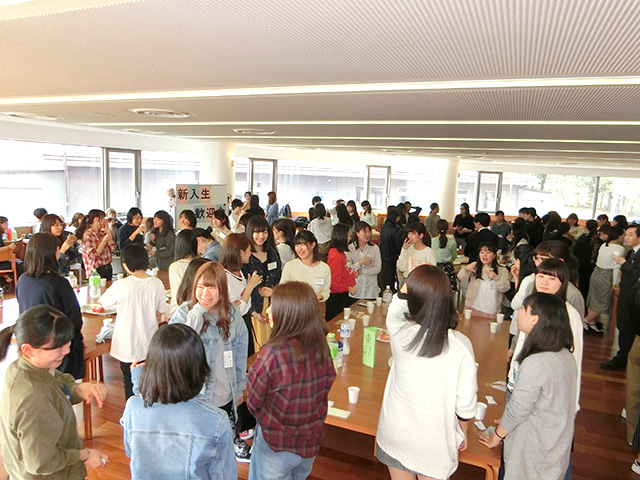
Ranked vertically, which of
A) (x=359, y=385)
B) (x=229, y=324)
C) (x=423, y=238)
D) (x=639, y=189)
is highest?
(x=639, y=189)

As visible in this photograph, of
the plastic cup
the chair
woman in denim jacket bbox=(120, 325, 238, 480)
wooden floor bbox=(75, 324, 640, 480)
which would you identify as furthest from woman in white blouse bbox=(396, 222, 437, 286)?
the chair

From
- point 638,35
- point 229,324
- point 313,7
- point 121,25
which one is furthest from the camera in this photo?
point 229,324

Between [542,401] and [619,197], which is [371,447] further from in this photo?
[619,197]

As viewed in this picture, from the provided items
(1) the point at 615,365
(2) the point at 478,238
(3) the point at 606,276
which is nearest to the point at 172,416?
(1) the point at 615,365

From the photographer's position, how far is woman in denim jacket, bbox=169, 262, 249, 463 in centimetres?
Result: 268

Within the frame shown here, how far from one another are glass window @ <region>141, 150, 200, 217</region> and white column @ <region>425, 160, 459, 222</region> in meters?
8.06

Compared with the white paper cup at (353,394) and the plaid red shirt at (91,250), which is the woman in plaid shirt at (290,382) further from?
the plaid red shirt at (91,250)

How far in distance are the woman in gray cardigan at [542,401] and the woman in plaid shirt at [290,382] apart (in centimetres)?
98

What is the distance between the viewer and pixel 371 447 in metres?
3.70

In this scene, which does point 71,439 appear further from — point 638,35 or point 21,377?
point 638,35

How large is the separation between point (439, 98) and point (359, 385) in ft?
7.42

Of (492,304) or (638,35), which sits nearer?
(638,35)

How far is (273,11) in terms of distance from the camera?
6.02 feet

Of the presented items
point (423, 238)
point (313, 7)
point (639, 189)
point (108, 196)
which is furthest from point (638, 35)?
point (639, 189)
